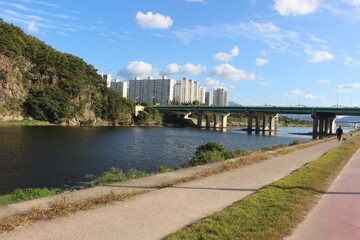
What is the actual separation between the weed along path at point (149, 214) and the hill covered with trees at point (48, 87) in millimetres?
93473

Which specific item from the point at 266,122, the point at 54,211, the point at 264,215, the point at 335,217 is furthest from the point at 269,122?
the point at 54,211

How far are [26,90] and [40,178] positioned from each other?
92891 mm

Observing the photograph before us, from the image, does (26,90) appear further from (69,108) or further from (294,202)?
(294,202)

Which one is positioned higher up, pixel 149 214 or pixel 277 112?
pixel 277 112

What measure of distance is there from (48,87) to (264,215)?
113007mm

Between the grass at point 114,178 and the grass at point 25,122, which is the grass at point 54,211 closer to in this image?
the grass at point 114,178

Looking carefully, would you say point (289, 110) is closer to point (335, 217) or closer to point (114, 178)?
point (114, 178)

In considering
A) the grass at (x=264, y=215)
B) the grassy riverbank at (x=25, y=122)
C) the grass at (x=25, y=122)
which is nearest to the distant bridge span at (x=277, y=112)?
the grass at (x=25, y=122)

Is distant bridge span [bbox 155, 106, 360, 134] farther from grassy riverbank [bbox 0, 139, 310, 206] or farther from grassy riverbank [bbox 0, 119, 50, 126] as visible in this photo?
grassy riverbank [bbox 0, 139, 310, 206]

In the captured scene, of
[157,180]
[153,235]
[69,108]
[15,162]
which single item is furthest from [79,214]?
[69,108]

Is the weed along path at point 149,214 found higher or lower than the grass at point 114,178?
higher

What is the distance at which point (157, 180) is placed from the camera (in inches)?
490

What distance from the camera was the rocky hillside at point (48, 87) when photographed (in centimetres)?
9506

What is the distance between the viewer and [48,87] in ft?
352
